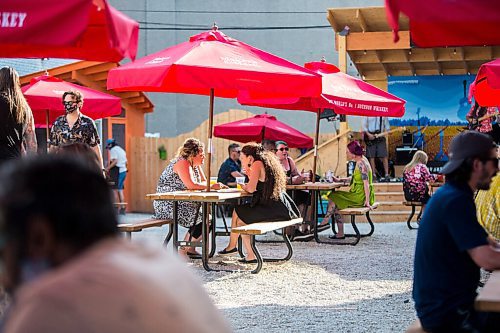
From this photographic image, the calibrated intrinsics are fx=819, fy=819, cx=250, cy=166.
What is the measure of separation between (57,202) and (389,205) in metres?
15.4

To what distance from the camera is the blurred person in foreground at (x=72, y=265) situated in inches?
65.6

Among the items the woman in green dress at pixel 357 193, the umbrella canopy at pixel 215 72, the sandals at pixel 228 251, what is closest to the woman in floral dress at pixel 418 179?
the woman in green dress at pixel 357 193

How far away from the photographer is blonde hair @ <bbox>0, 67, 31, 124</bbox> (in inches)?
230

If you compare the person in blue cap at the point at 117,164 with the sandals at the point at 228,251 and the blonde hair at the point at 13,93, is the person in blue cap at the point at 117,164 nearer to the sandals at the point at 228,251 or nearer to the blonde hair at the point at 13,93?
the sandals at the point at 228,251

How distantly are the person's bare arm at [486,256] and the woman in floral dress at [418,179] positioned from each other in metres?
11.0

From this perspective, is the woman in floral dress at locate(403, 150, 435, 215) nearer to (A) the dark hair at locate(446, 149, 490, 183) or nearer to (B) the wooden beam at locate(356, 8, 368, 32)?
(B) the wooden beam at locate(356, 8, 368, 32)

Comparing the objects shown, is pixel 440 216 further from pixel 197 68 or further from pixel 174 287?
pixel 197 68

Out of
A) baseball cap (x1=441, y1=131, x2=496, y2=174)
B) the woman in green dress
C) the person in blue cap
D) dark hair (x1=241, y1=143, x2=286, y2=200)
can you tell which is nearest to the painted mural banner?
the person in blue cap

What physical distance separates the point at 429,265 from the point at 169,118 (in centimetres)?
2489

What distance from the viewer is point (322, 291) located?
7.96 m

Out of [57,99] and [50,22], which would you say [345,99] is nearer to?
[57,99]

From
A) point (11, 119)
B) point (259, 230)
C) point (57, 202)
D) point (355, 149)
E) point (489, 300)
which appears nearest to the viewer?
point (57, 202)

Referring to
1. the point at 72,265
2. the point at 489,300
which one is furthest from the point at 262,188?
the point at 72,265

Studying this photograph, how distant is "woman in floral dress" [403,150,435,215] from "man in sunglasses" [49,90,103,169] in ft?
25.9
